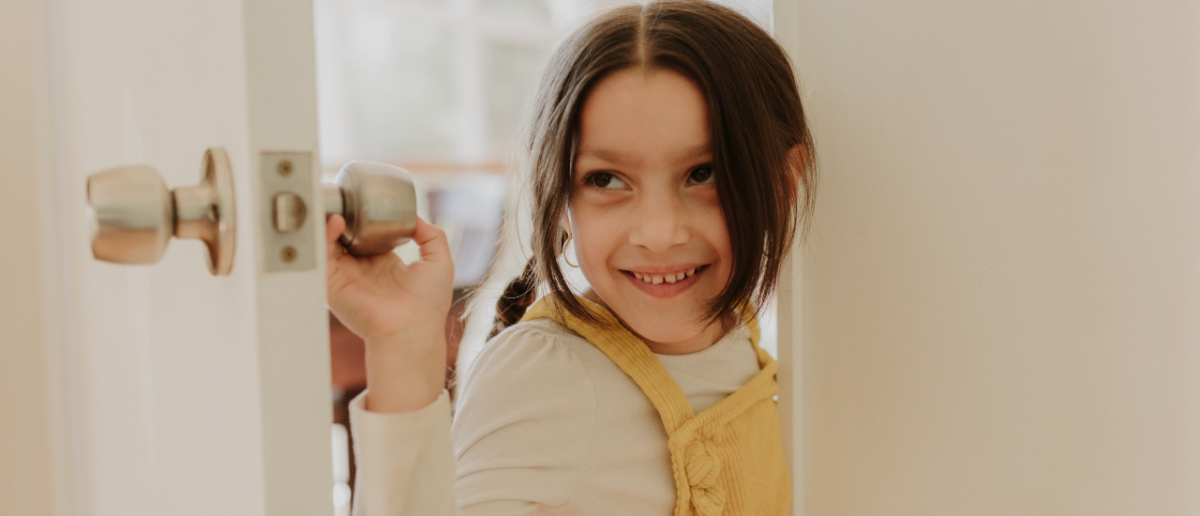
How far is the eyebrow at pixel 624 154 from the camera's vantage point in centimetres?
74

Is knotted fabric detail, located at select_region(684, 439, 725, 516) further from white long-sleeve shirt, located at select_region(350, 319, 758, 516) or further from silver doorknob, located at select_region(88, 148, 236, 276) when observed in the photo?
silver doorknob, located at select_region(88, 148, 236, 276)

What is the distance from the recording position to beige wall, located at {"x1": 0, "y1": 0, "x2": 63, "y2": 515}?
1.94 feet

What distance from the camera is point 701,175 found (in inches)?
30.5

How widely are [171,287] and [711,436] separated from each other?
554mm

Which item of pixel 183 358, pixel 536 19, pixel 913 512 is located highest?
pixel 536 19

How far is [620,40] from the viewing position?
0.78 metres

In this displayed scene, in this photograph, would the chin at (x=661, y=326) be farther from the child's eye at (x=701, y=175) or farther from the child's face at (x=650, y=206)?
the child's eye at (x=701, y=175)

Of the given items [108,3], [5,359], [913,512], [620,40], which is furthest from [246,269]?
[913,512]

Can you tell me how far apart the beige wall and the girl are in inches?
12.7

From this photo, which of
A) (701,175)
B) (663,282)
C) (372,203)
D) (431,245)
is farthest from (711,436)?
(372,203)

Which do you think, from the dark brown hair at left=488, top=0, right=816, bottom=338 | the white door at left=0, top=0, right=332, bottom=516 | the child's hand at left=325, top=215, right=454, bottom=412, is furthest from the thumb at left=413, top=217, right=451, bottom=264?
the dark brown hair at left=488, top=0, right=816, bottom=338

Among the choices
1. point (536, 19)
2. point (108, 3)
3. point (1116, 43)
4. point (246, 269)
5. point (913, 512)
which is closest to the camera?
point (246, 269)

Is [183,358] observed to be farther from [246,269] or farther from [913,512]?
[913,512]

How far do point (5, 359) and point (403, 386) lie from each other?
0.34m
